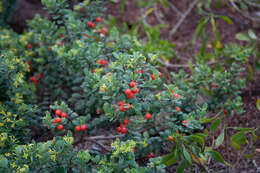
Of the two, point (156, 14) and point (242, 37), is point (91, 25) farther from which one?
point (156, 14)

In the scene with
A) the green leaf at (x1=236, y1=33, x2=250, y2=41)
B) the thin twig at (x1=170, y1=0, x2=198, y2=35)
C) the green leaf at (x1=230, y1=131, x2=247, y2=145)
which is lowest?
the green leaf at (x1=230, y1=131, x2=247, y2=145)

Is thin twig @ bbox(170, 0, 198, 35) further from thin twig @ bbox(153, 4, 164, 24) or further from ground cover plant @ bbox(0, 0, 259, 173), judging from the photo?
ground cover plant @ bbox(0, 0, 259, 173)

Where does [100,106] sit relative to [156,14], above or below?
below

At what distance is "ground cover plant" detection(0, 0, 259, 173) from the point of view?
1648 millimetres

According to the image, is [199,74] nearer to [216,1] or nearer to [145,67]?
[145,67]

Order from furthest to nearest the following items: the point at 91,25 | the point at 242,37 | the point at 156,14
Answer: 1. the point at 156,14
2. the point at 242,37
3. the point at 91,25

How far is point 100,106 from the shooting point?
2160 millimetres

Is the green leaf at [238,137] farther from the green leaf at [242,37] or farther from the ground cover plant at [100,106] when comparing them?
the green leaf at [242,37]

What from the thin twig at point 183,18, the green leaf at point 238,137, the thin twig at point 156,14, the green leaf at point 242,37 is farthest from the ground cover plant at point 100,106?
the thin twig at point 156,14

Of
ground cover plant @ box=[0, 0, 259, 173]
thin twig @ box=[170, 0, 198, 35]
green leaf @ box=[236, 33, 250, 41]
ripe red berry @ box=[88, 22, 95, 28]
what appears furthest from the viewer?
thin twig @ box=[170, 0, 198, 35]

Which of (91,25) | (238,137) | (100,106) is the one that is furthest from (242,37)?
(100,106)

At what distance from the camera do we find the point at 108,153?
200 centimetres

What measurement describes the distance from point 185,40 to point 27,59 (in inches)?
81.5

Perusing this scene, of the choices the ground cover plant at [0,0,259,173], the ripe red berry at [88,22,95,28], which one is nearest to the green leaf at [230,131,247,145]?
the ground cover plant at [0,0,259,173]
